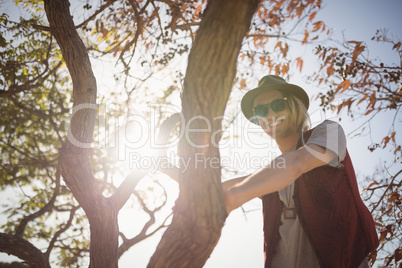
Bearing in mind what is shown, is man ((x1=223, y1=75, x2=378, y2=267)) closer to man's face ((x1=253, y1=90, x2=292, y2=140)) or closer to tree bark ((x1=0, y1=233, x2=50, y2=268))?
man's face ((x1=253, y1=90, x2=292, y2=140))

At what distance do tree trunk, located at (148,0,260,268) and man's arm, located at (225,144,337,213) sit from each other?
0.30 feet

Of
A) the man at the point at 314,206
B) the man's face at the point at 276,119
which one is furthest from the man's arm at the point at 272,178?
the man's face at the point at 276,119

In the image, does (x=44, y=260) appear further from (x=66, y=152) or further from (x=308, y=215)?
(x=308, y=215)

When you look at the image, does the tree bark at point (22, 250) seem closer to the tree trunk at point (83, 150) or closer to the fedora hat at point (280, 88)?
the tree trunk at point (83, 150)

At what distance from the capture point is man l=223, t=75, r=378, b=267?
1220 millimetres

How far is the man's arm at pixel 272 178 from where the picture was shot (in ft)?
3.78

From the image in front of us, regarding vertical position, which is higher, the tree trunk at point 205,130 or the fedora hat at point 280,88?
the fedora hat at point 280,88

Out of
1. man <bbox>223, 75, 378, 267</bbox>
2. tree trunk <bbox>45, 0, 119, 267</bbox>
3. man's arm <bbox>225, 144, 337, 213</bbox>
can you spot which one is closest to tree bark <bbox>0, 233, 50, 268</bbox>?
tree trunk <bbox>45, 0, 119, 267</bbox>

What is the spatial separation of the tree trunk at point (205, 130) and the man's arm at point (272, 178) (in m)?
0.09

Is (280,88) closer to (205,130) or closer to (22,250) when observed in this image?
(205,130)

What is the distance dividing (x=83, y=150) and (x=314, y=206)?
2.28m

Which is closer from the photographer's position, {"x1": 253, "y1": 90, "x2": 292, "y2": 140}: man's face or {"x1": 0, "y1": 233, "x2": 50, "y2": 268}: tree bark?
{"x1": 253, "y1": 90, "x2": 292, "y2": 140}: man's face

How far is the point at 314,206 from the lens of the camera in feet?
5.14

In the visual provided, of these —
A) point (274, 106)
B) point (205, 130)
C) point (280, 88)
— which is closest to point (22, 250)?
point (205, 130)
